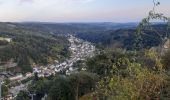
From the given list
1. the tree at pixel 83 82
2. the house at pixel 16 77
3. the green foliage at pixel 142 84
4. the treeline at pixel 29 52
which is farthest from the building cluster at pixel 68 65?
the green foliage at pixel 142 84

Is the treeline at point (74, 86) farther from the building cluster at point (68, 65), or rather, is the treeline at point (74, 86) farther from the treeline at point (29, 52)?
the treeline at point (29, 52)

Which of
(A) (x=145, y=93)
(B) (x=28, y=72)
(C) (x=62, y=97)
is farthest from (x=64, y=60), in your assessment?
(A) (x=145, y=93)

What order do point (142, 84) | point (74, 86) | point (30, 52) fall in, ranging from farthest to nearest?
point (30, 52)
point (74, 86)
point (142, 84)

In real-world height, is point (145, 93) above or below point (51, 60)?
above

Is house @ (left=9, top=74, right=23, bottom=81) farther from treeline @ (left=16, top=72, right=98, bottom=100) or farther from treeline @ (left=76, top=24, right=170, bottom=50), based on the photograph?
treeline @ (left=16, top=72, right=98, bottom=100)

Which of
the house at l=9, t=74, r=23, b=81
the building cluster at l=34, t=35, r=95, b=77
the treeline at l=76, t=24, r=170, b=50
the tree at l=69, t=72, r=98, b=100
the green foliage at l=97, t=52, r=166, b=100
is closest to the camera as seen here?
the treeline at l=76, t=24, r=170, b=50

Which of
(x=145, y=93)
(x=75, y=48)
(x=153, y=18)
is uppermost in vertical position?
(x=153, y=18)

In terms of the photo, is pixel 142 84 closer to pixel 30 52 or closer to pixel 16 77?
pixel 16 77

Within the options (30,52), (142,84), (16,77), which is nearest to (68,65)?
(30,52)

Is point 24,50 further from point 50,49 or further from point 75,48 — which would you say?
point 75,48

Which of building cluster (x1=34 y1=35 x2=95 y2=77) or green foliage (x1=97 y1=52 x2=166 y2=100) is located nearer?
green foliage (x1=97 y1=52 x2=166 y2=100)

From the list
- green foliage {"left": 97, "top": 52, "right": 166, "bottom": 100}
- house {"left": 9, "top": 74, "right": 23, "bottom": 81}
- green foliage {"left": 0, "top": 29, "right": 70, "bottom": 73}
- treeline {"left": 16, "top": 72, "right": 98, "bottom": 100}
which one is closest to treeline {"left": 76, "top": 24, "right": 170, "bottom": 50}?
green foliage {"left": 97, "top": 52, "right": 166, "bottom": 100}
